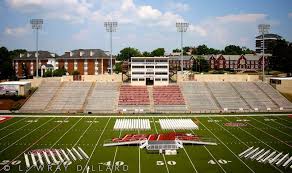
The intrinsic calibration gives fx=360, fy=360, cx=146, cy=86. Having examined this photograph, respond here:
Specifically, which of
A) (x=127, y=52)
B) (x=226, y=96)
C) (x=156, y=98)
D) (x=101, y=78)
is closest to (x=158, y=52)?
(x=127, y=52)

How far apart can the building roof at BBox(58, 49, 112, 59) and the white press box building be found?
40.9 meters

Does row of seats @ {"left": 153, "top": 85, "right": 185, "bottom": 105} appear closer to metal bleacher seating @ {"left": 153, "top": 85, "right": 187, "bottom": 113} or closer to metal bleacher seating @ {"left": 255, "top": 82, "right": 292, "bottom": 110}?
metal bleacher seating @ {"left": 153, "top": 85, "right": 187, "bottom": 113}

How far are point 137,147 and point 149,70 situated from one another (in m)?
44.3

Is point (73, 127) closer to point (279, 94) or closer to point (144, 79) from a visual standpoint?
point (144, 79)

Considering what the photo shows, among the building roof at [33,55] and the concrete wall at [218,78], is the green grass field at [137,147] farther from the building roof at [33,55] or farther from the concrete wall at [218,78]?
the building roof at [33,55]

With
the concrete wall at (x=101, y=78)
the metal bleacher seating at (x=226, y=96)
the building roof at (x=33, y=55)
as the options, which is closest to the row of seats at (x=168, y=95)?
the metal bleacher seating at (x=226, y=96)

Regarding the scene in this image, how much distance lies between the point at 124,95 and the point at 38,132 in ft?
98.7

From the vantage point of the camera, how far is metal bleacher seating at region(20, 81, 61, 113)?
70.9 m

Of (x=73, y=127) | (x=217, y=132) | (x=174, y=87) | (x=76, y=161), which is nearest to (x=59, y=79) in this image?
(x=174, y=87)

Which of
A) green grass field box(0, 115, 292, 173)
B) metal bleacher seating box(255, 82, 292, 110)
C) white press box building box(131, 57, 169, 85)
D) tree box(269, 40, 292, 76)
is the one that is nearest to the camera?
green grass field box(0, 115, 292, 173)

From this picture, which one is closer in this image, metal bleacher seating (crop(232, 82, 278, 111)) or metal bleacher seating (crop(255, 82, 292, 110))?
metal bleacher seating (crop(232, 82, 278, 111))

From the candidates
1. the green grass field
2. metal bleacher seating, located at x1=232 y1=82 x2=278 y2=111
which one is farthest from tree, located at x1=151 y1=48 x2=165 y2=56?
the green grass field

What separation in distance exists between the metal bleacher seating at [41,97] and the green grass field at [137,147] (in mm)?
10348

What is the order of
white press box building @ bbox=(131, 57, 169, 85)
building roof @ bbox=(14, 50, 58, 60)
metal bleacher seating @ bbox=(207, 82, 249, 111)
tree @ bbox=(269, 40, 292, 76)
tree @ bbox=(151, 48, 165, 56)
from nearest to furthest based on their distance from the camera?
metal bleacher seating @ bbox=(207, 82, 249, 111) < white press box building @ bbox=(131, 57, 169, 85) < tree @ bbox=(269, 40, 292, 76) < building roof @ bbox=(14, 50, 58, 60) < tree @ bbox=(151, 48, 165, 56)
